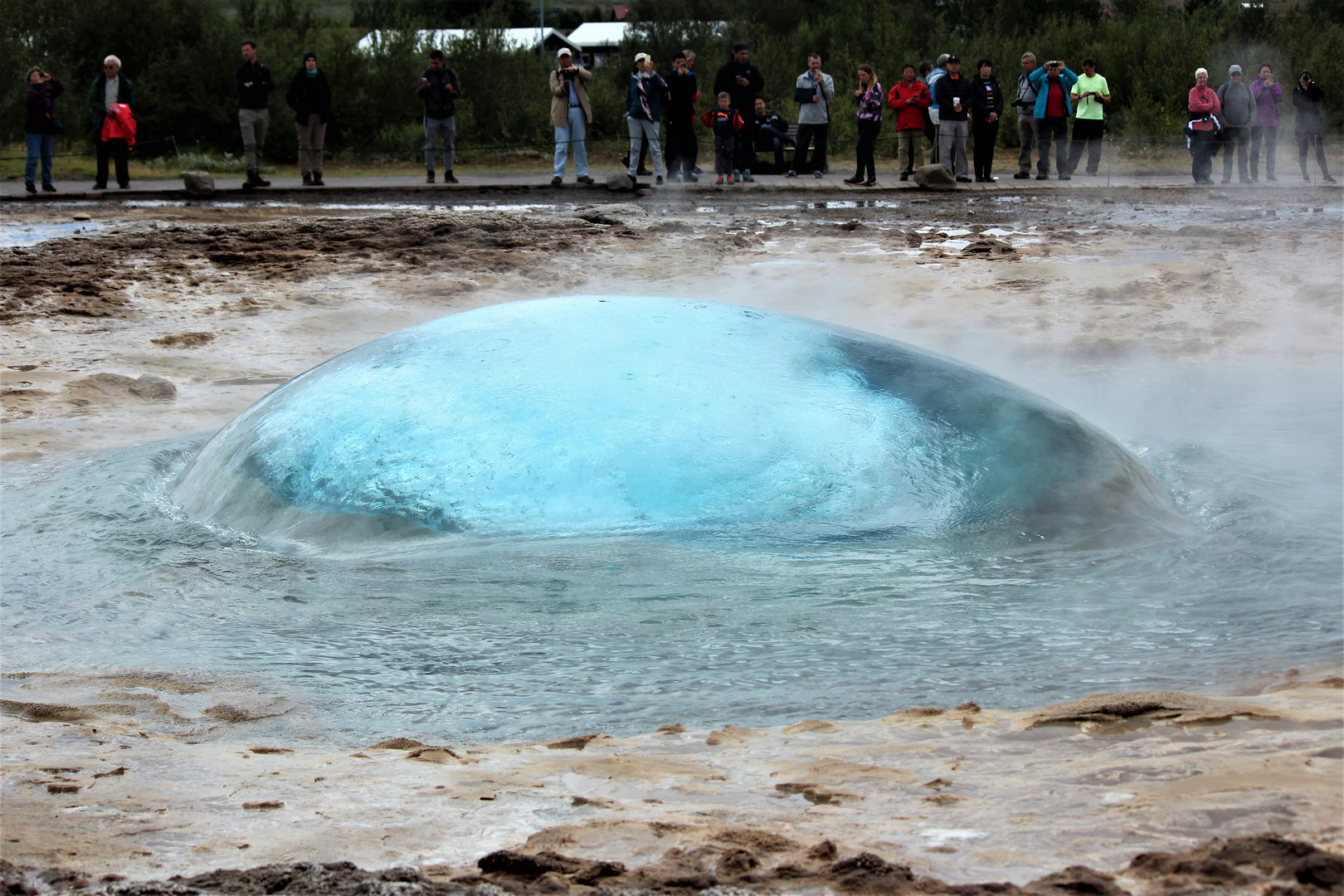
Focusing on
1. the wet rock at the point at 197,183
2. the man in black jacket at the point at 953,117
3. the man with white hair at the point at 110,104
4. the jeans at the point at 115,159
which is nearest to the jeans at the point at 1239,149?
the man in black jacket at the point at 953,117

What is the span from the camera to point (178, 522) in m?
4.33

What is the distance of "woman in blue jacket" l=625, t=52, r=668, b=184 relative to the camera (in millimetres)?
15961

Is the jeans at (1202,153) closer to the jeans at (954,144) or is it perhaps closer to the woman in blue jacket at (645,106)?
the jeans at (954,144)

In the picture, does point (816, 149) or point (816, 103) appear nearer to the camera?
point (816, 103)

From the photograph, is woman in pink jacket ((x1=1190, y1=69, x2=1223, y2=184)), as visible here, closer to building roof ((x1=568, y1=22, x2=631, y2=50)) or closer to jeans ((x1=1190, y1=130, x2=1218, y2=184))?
jeans ((x1=1190, y1=130, x2=1218, y2=184))

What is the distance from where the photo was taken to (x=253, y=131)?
17.0 metres

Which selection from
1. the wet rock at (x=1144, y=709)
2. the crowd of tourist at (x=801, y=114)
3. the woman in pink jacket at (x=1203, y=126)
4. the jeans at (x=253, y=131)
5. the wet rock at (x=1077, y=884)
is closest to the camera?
the wet rock at (x=1077, y=884)

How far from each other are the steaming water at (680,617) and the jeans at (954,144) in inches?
517

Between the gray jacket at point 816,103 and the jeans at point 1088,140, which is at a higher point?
the gray jacket at point 816,103

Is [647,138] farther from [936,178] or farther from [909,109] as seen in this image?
[936,178]

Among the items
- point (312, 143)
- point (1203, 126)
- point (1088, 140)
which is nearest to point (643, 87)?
point (312, 143)

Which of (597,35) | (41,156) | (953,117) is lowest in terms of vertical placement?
(41,156)

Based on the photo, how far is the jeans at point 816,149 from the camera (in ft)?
58.7

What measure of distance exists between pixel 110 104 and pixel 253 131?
1.74 m
